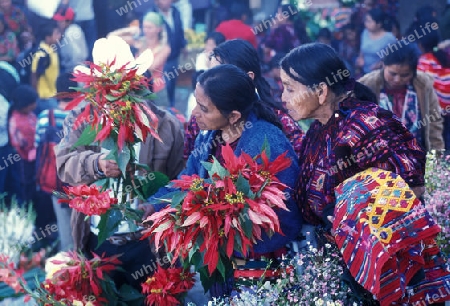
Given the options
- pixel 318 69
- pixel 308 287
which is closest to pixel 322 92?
pixel 318 69

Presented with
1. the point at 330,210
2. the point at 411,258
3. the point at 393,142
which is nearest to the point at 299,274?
the point at 330,210

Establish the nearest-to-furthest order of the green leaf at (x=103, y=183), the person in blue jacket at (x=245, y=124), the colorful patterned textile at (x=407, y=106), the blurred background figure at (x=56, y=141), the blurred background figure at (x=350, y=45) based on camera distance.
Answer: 1. the person in blue jacket at (x=245, y=124)
2. the green leaf at (x=103, y=183)
3. the colorful patterned textile at (x=407, y=106)
4. the blurred background figure at (x=56, y=141)
5. the blurred background figure at (x=350, y=45)

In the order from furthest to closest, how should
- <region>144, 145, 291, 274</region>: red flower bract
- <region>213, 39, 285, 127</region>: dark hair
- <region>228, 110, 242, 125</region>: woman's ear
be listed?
<region>213, 39, 285, 127</region>: dark hair < <region>228, 110, 242, 125</region>: woman's ear < <region>144, 145, 291, 274</region>: red flower bract

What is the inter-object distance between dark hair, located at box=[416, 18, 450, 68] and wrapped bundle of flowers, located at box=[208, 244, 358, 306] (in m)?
3.73

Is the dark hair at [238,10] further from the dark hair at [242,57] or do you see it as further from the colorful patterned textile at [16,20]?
the dark hair at [242,57]

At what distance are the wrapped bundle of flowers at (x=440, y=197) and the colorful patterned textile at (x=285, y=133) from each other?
2.53ft

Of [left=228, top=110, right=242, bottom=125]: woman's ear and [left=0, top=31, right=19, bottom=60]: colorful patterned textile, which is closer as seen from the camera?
[left=228, top=110, right=242, bottom=125]: woman's ear

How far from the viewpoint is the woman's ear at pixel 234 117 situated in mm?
2925

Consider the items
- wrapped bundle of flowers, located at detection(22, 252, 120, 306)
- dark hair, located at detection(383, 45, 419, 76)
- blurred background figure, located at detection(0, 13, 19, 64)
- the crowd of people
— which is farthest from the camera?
blurred background figure, located at detection(0, 13, 19, 64)

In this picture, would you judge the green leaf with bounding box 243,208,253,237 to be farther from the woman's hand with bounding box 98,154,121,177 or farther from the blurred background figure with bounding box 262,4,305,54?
the blurred background figure with bounding box 262,4,305,54

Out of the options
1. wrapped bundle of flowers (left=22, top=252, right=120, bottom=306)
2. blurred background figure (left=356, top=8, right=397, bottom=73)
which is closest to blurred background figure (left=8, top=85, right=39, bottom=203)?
wrapped bundle of flowers (left=22, top=252, right=120, bottom=306)

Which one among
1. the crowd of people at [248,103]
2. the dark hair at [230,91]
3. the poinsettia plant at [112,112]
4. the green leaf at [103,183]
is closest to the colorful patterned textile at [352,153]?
the crowd of people at [248,103]

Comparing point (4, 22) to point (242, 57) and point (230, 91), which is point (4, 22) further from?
point (230, 91)

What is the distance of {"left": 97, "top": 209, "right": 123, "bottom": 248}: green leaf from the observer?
296 cm
